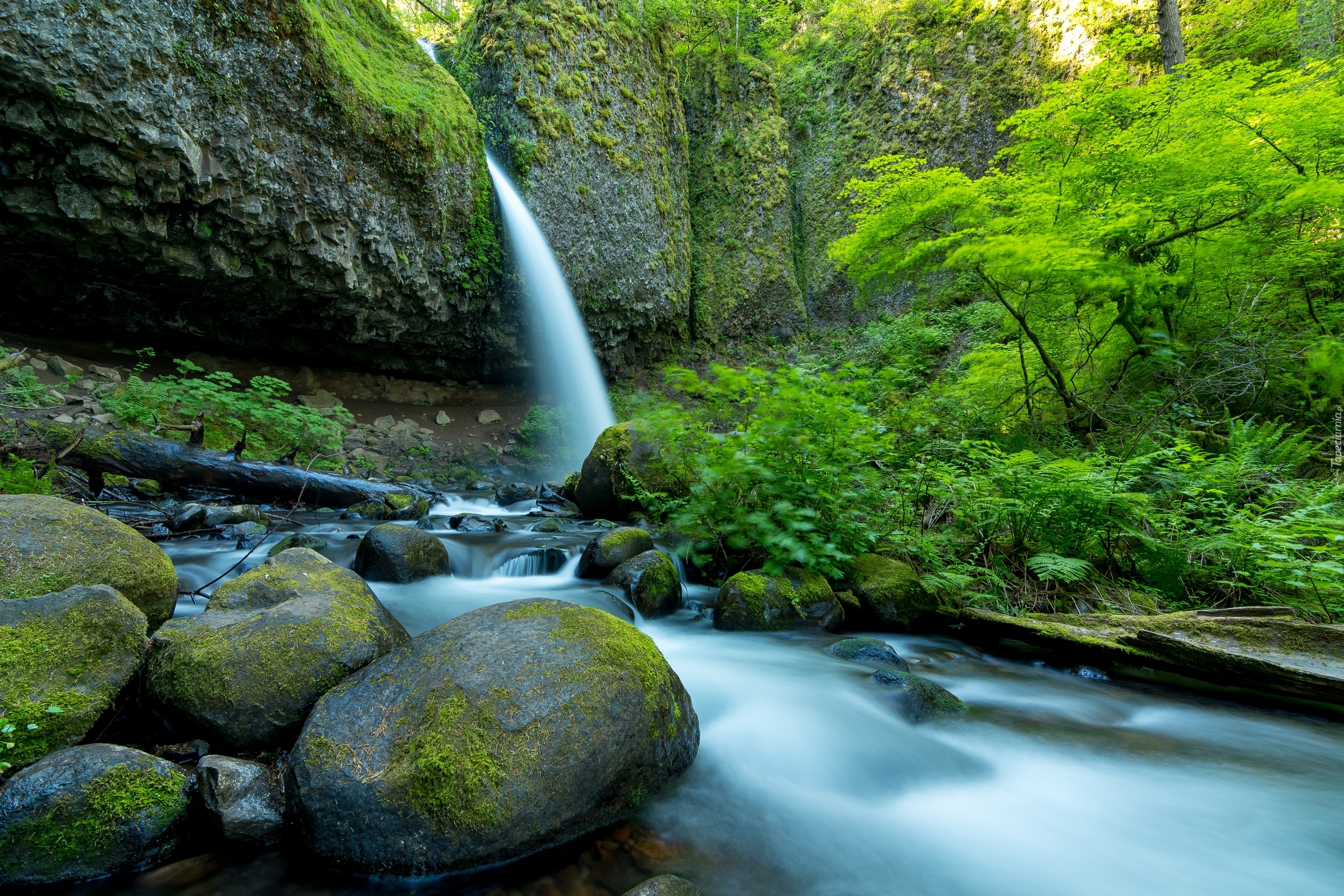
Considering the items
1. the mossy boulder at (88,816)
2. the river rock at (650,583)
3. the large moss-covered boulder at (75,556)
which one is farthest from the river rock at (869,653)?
the large moss-covered boulder at (75,556)

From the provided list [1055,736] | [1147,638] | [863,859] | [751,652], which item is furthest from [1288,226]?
[863,859]

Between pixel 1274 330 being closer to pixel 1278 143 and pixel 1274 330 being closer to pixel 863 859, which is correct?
pixel 1278 143

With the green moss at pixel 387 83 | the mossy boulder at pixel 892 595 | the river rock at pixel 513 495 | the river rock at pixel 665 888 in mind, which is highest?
the green moss at pixel 387 83

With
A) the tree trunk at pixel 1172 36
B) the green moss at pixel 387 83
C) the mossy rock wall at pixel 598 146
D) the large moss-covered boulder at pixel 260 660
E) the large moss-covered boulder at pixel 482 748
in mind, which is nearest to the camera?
the large moss-covered boulder at pixel 482 748

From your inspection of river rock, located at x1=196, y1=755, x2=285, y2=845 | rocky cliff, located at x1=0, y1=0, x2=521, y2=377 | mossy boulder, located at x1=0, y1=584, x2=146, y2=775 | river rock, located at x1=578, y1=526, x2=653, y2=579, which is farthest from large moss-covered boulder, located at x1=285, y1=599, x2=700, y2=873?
rocky cliff, located at x1=0, y1=0, x2=521, y2=377

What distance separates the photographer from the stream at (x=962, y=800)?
191 cm

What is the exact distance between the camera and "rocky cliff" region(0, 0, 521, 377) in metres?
6.65

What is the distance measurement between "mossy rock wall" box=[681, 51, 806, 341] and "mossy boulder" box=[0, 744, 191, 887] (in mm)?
16357

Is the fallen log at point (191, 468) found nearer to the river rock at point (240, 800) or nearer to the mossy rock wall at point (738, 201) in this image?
the river rock at point (240, 800)

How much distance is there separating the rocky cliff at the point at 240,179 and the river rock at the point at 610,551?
7.60 metres

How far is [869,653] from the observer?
369cm

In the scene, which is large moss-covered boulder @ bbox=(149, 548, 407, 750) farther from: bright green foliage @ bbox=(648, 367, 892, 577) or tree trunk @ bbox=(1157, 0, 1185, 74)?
tree trunk @ bbox=(1157, 0, 1185, 74)

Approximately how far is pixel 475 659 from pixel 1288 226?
8.75 m

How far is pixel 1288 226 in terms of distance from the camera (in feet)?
19.6
